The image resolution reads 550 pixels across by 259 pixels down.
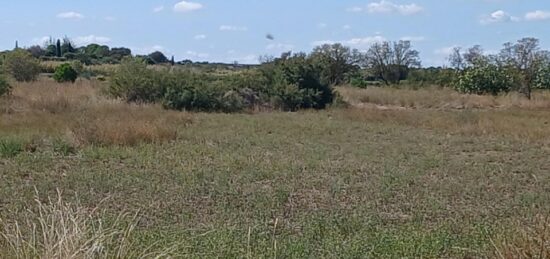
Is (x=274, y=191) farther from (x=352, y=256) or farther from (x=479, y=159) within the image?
(x=479, y=159)

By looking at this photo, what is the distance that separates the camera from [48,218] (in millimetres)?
4125

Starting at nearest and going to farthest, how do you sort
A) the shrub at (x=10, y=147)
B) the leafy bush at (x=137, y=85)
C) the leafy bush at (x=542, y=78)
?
1. the shrub at (x=10, y=147)
2. the leafy bush at (x=137, y=85)
3. the leafy bush at (x=542, y=78)

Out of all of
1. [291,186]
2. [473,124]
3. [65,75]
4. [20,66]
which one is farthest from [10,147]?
[20,66]

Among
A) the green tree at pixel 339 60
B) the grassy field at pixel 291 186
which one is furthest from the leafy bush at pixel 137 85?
the green tree at pixel 339 60

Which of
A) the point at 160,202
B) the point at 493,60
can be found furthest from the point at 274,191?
the point at 493,60

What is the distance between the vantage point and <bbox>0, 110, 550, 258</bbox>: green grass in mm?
5434

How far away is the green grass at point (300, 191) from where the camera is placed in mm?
5434

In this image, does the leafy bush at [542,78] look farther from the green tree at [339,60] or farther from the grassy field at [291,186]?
the grassy field at [291,186]

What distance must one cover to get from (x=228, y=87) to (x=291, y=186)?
1945 centimetres

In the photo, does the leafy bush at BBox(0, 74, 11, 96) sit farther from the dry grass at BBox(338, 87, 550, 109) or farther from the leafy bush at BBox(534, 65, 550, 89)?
the leafy bush at BBox(534, 65, 550, 89)

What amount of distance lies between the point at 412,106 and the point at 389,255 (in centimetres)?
2916

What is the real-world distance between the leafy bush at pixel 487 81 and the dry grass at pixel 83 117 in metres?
22.6

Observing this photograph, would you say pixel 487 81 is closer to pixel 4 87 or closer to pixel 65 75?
pixel 65 75

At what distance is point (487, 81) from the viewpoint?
40688 mm
